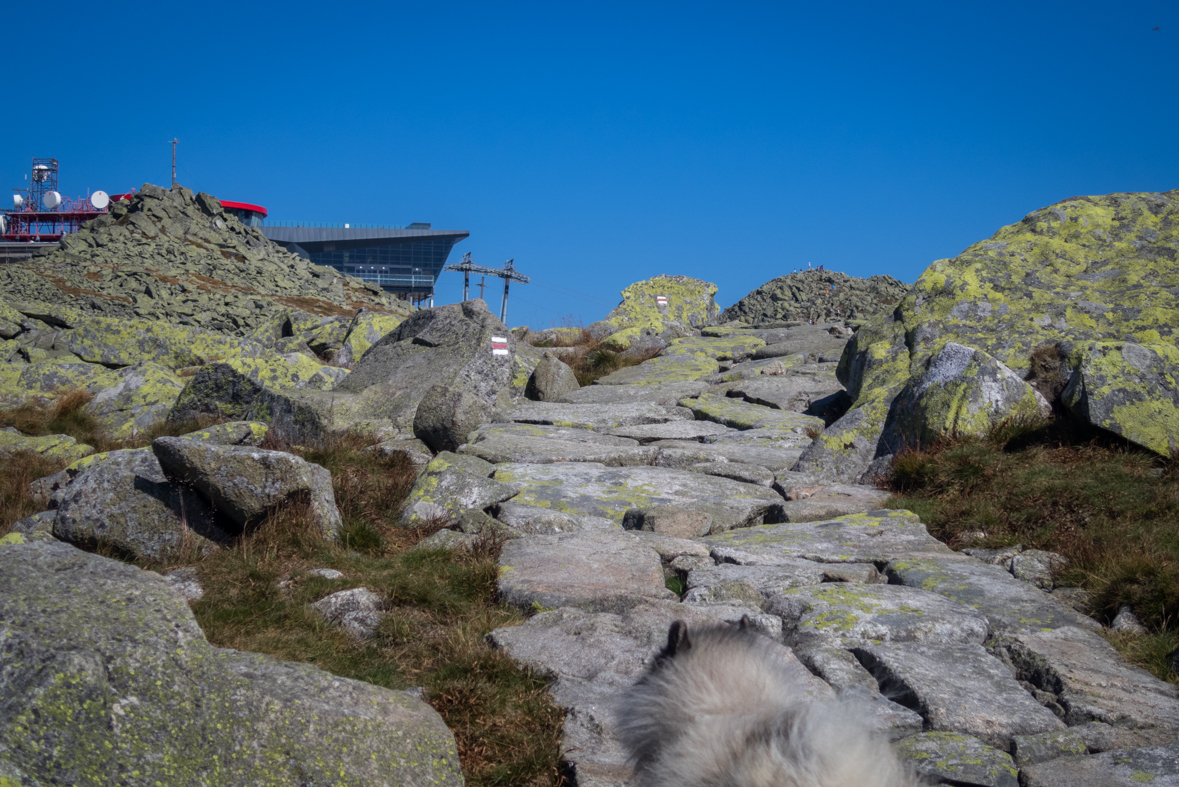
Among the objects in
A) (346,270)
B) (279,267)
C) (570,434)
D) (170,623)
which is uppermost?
(346,270)

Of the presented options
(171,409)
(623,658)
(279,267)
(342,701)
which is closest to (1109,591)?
→ (623,658)

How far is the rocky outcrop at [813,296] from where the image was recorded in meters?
30.9

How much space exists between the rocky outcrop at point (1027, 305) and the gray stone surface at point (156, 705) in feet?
20.1

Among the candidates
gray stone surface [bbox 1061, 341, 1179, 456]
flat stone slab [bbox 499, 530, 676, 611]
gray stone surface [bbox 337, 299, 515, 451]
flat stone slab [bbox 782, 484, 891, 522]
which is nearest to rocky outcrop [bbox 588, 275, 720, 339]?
gray stone surface [bbox 337, 299, 515, 451]

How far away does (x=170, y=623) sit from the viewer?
262cm

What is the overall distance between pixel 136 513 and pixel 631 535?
130 inches

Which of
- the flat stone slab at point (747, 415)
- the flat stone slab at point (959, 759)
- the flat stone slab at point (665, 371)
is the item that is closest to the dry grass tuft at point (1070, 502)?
the flat stone slab at point (959, 759)

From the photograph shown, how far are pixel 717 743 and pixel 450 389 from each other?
26.5ft

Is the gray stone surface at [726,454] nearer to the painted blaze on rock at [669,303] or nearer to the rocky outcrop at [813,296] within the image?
the painted blaze on rock at [669,303]

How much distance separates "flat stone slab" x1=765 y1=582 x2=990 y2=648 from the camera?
413 centimetres

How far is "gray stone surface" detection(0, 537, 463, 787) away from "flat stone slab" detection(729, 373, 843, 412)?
914 centimetres

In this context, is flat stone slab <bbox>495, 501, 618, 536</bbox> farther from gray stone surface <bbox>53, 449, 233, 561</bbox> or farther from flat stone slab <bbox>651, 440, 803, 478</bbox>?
flat stone slab <bbox>651, 440, 803, 478</bbox>

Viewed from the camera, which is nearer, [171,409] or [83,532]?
[83,532]

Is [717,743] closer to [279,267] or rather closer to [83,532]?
[83,532]
